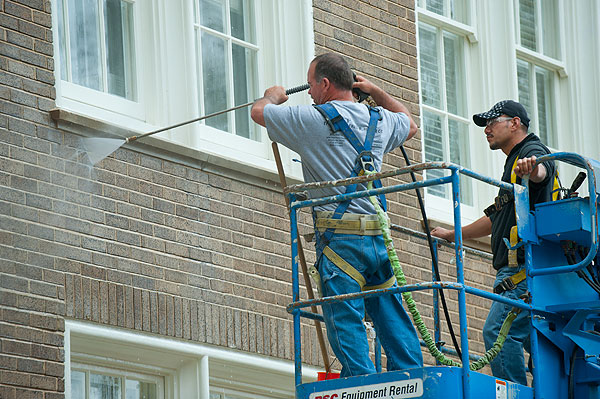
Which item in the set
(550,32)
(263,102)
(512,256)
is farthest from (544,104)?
(263,102)

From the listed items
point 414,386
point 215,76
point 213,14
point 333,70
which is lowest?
point 414,386

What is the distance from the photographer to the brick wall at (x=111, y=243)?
28.2 ft

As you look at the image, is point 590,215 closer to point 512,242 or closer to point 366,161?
point 512,242

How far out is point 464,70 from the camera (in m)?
13.6

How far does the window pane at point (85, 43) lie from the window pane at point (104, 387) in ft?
6.83

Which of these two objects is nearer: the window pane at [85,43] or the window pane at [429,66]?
the window pane at [85,43]

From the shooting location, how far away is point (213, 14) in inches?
430

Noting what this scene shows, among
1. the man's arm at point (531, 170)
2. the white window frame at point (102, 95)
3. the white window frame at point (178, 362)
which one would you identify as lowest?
the white window frame at point (178, 362)

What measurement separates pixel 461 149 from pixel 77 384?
548 cm

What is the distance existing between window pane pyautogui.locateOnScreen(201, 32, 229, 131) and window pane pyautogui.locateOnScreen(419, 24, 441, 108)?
275 cm

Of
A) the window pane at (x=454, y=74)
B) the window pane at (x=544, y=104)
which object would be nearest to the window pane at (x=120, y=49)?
the window pane at (x=454, y=74)

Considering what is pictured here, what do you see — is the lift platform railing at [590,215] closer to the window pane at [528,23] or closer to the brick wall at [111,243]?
the brick wall at [111,243]

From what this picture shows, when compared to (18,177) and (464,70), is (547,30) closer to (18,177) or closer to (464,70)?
(464,70)

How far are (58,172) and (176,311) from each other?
1.30m
